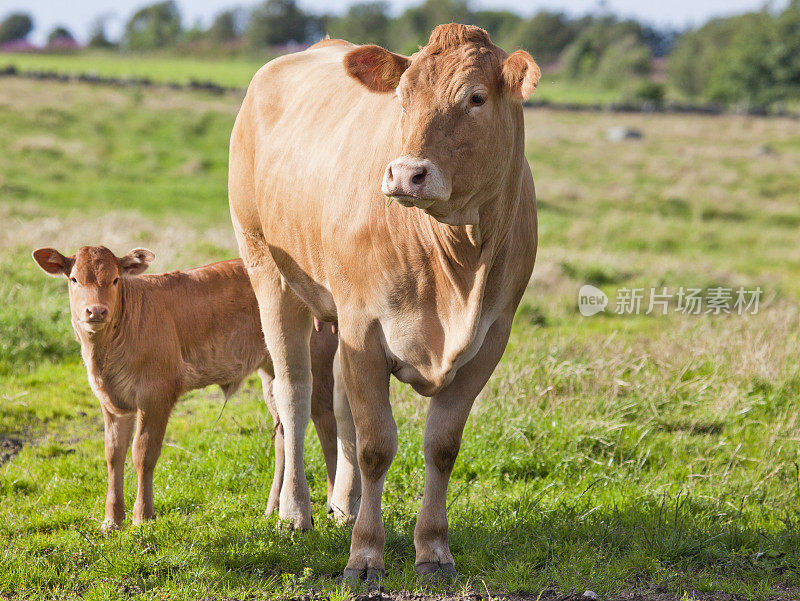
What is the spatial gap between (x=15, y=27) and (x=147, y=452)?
380 ft

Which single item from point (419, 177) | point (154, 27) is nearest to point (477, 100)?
point (419, 177)

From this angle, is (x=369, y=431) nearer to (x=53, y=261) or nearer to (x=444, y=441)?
(x=444, y=441)

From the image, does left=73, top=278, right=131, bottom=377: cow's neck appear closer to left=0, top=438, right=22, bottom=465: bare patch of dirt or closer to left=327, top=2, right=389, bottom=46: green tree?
left=0, top=438, right=22, bottom=465: bare patch of dirt

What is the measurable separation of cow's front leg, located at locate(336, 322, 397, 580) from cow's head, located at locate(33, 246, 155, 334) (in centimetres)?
181

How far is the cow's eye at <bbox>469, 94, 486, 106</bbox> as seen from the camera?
3492 millimetres

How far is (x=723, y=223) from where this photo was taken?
2222 centimetres

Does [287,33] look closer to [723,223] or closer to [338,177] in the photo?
[723,223]

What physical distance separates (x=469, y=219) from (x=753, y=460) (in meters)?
3.59

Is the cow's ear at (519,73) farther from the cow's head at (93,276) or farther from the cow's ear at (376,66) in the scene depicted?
the cow's head at (93,276)

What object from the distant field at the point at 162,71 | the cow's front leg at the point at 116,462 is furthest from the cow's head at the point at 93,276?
the distant field at the point at 162,71

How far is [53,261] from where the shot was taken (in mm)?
5469

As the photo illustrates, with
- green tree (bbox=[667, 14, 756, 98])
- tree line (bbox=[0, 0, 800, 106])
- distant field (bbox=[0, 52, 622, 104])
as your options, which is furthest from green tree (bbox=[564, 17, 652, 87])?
green tree (bbox=[667, 14, 756, 98])

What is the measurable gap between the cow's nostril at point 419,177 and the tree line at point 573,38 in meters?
56.8

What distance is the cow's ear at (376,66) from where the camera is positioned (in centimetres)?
383
